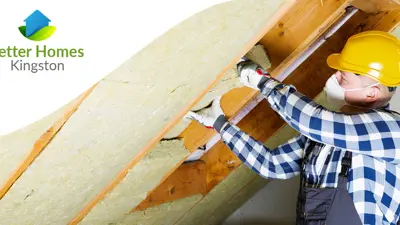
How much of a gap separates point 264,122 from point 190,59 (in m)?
1.39

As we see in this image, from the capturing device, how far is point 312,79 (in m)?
2.62

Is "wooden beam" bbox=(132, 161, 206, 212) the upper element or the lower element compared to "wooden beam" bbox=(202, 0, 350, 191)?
lower

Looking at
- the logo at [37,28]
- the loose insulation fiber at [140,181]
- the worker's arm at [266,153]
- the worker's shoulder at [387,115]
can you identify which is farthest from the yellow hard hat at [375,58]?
the logo at [37,28]

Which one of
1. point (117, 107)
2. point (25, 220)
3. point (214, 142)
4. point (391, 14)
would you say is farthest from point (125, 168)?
point (391, 14)

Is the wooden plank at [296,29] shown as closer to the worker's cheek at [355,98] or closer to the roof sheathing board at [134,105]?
the worker's cheek at [355,98]

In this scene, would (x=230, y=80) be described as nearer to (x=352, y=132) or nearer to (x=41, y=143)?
(x=352, y=132)

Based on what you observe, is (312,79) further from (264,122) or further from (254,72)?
(254,72)

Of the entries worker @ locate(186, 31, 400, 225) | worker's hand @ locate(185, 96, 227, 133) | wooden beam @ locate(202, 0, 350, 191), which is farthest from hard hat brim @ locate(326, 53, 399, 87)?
worker's hand @ locate(185, 96, 227, 133)

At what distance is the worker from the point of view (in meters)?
1.75

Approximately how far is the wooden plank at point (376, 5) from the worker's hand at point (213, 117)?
757mm

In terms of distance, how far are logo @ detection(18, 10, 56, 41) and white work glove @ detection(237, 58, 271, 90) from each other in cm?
94

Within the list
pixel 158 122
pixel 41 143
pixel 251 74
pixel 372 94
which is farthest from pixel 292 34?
pixel 41 143

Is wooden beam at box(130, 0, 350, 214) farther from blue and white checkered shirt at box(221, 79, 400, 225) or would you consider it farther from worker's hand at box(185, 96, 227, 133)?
blue and white checkered shirt at box(221, 79, 400, 225)

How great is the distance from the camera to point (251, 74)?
1.94 m
